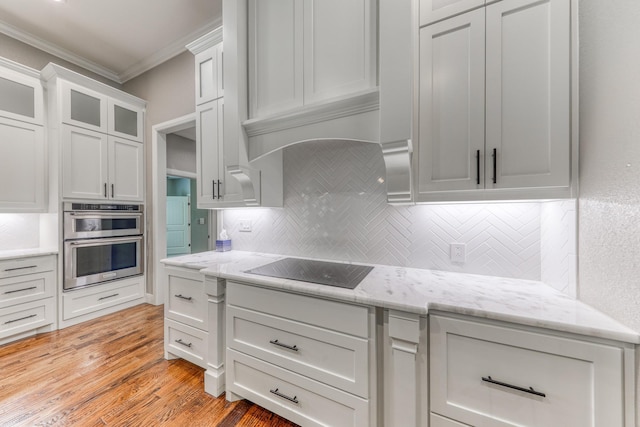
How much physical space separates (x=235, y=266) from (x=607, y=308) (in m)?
1.92

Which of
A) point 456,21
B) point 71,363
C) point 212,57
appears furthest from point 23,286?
point 456,21

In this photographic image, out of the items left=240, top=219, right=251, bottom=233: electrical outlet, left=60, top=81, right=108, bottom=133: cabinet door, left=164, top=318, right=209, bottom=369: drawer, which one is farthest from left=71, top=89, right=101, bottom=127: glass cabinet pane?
left=164, top=318, right=209, bottom=369: drawer

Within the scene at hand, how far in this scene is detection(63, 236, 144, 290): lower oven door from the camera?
9.14 feet

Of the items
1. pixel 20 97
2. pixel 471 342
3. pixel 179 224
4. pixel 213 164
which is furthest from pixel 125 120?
pixel 471 342

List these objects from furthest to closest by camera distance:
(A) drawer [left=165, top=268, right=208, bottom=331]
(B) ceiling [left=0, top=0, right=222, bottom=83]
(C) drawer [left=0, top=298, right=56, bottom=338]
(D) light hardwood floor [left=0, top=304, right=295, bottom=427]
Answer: (B) ceiling [left=0, top=0, right=222, bottom=83]
(C) drawer [left=0, top=298, right=56, bottom=338]
(A) drawer [left=165, top=268, right=208, bottom=331]
(D) light hardwood floor [left=0, top=304, right=295, bottom=427]

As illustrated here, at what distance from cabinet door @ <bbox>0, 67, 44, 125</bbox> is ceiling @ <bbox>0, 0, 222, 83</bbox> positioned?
2.00 feet

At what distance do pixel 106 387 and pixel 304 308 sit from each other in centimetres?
169

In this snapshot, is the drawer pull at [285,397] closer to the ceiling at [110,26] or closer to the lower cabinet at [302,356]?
the lower cabinet at [302,356]

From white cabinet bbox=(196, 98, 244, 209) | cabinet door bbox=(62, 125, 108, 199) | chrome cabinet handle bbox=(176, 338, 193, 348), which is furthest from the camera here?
cabinet door bbox=(62, 125, 108, 199)

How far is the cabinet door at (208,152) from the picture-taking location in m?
2.17

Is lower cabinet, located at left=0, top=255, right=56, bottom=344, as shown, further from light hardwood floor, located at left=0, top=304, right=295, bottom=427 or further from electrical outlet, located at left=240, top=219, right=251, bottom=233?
electrical outlet, located at left=240, top=219, right=251, bottom=233

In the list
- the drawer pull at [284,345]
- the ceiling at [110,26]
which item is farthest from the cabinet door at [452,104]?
the ceiling at [110,26]

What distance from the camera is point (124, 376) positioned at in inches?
76.3

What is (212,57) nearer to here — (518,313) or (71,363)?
(518,313)
